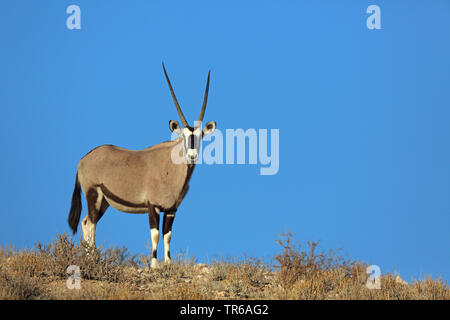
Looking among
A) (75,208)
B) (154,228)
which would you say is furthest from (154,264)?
(75,208)

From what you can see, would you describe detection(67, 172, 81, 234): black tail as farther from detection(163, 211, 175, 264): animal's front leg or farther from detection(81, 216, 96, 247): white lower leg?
detection(163, 211, 175, 264): animal's front leg

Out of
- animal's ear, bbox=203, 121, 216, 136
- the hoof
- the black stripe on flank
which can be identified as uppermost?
animal's ear, bbox=203, 121, 216, 136

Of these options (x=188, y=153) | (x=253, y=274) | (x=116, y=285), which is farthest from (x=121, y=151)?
(x=253, y=274)

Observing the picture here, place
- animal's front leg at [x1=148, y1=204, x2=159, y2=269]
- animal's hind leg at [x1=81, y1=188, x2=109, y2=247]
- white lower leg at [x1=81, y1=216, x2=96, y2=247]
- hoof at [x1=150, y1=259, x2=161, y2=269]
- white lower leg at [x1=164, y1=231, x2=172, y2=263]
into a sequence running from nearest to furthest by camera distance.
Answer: hoof at [x1=150, y1=259, x2=161, y2=269] → animal's front leg at [x1=148, y1=204, x2=159, y2=269] → white lower leg at [x1=164, y1=231, x2=172, y2=263] → white lower leg at [x1=81, y1=216, x2=96, y2=247] → animal's hind leg at [x1=81, y1=188, x2=109, y2=247]

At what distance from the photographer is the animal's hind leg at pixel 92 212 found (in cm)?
1229

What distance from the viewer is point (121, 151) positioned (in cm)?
1260

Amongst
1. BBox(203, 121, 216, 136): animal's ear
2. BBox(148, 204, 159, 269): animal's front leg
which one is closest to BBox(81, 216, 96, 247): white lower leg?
BBox(148, 204, 159, 269): animal's front leg

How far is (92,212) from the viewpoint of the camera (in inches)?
486

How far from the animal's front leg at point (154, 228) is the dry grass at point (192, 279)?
212mm

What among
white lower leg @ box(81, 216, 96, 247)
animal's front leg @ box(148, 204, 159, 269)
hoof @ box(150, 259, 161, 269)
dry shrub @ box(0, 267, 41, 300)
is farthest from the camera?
white lower leg @ box(81, 216, 96, 247)

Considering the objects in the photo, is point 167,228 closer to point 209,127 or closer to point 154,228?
point 154,228

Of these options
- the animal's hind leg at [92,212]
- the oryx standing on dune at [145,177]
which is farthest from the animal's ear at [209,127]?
the animal's hind leg at [92,212]

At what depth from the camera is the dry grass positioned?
9.17 m
